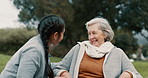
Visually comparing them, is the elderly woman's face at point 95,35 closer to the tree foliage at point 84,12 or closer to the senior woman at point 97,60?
the senior woman at point 97,60

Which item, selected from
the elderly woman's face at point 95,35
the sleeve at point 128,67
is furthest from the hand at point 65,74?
the sleeve at point 128,67

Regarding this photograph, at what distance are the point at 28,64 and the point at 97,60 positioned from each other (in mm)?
1207

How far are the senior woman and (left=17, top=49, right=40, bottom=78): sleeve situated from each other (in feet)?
2.87

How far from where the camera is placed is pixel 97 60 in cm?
338

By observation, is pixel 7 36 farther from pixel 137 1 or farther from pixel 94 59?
pixel 94 59

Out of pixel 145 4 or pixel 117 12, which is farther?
pixel 117 12

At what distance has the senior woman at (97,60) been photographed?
3273 millimetres

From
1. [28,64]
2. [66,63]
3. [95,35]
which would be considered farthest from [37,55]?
[95,35]

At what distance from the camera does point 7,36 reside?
16.9 meters

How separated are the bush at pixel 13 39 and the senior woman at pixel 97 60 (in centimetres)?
1246

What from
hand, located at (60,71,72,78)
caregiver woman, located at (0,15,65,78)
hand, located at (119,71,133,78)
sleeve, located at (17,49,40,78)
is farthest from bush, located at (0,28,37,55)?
sleeve, located at (17,49,40,78)

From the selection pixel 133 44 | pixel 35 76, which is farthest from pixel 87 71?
pixel 133 44

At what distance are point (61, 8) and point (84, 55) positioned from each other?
44.9ft

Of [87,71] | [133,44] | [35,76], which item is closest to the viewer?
[35,76]
